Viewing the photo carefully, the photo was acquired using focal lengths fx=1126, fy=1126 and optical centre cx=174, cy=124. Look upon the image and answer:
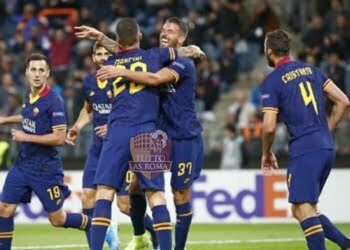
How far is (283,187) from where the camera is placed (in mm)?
20000

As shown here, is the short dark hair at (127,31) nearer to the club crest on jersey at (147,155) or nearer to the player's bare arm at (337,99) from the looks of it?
the club crest on jersey at (147,155)

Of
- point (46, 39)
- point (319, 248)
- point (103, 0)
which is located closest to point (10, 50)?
point (46, 39)

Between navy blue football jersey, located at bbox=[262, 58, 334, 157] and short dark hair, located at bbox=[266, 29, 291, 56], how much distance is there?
96 mm

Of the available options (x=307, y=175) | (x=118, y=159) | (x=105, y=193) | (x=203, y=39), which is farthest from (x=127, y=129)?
(x=203, y=39)

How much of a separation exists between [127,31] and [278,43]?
1.52 m

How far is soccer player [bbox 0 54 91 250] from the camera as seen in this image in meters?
12.0

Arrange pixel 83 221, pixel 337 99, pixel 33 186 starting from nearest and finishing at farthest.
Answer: pixel 337 99 < pixel 33 186 < pixel 83 221

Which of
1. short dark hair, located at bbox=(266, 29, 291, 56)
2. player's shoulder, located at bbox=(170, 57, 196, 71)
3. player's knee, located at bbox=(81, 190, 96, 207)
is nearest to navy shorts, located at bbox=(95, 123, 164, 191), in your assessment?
player's shoulder, located at bbox=(170, 57, 196, 71)

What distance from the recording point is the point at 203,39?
24.5 meters

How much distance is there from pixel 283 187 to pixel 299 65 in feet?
29.0

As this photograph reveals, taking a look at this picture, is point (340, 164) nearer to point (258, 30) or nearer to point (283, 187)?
point (283, 187)

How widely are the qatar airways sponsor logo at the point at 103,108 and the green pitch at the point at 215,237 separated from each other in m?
2.04

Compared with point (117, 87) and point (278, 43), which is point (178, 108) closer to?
point (117, 87)

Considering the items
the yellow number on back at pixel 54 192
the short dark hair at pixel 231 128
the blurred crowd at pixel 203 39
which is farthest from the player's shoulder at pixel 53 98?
the short dark hair at pixel 231 128
